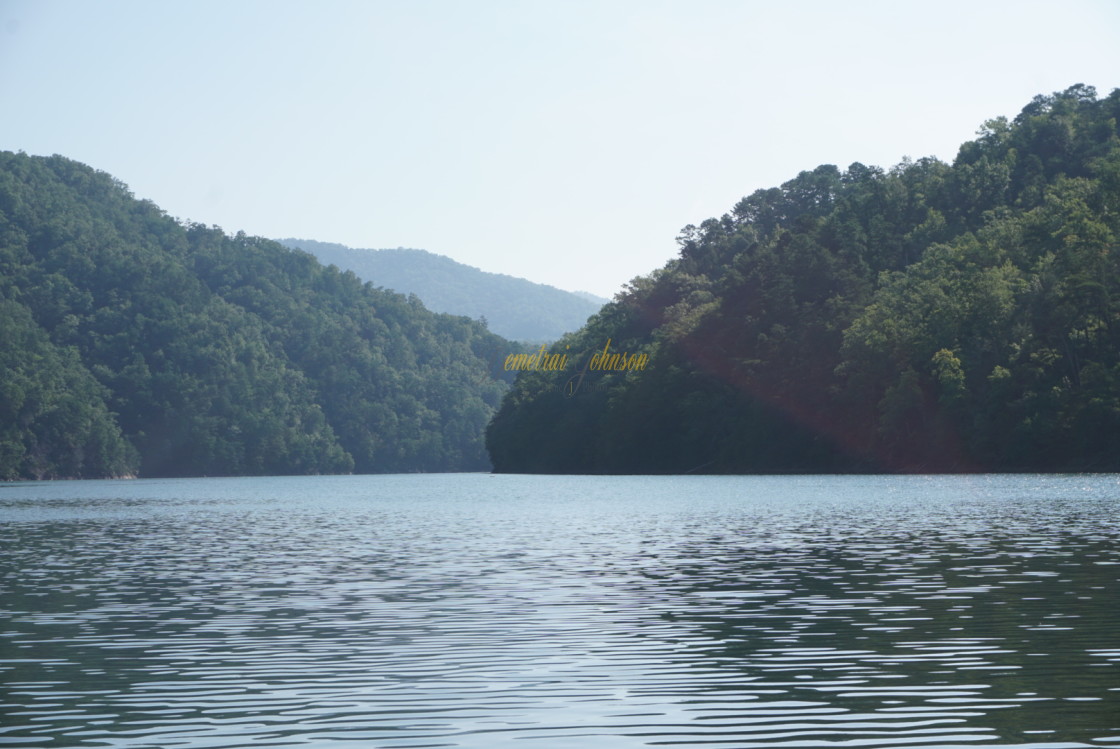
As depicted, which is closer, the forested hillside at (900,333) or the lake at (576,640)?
the lake at (576,640)

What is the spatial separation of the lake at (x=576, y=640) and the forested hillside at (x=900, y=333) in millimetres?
65178

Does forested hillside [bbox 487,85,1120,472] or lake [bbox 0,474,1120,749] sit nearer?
lake [bbox 0,474,1120,749]

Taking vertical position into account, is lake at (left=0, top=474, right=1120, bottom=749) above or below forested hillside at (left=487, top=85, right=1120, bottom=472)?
below

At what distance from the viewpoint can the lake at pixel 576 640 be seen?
15.2 m

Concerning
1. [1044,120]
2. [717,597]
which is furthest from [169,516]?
[1044,120]

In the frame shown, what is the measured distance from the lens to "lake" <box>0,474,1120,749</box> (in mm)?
15203

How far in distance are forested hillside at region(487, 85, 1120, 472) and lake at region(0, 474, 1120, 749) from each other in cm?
6518

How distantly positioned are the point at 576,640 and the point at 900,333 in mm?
110046

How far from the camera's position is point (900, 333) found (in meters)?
127

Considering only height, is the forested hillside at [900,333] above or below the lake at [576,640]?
above

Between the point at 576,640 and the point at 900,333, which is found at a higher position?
the point at 900,333

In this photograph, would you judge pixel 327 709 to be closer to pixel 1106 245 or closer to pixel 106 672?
pixel 106 672

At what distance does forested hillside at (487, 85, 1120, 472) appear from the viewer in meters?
110

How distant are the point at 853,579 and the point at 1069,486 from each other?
54478 millimetres
